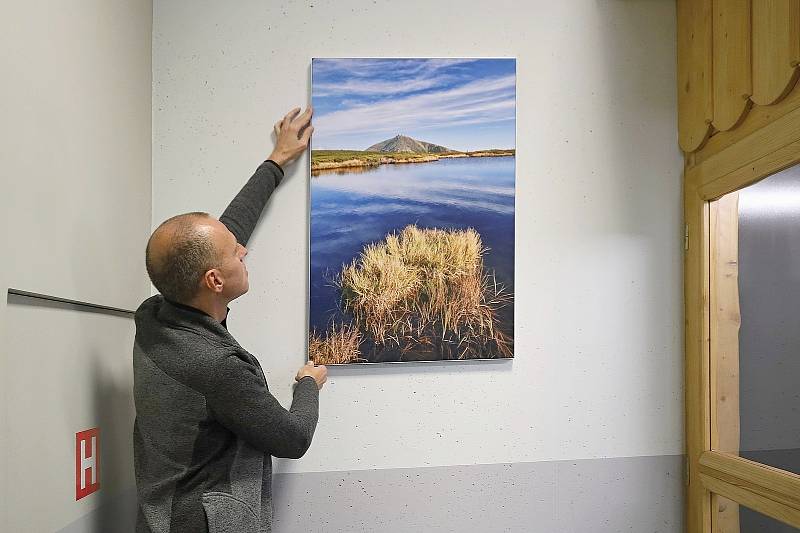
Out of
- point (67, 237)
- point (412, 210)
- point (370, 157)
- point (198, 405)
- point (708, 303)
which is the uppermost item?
point (370, 157)

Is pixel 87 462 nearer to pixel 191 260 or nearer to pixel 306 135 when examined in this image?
pixel 191 260

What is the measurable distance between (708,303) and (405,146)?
90cm

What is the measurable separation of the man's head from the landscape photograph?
49 centimetres

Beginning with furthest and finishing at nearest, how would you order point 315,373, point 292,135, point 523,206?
point 523,206, point 292,135, point 315,373

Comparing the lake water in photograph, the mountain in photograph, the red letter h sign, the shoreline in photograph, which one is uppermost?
the mountain in photograph

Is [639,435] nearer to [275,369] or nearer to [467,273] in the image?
[467,273]

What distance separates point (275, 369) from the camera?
2.19 meters

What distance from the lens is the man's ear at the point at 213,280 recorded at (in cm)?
169

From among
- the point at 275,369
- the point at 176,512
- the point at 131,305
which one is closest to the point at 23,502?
the point at 176,512

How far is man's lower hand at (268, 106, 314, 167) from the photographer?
2.17 m

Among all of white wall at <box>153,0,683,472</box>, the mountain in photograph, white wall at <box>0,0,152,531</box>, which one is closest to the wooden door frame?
white wall at <box>153,0,683,472</box>

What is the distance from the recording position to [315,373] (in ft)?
6.78

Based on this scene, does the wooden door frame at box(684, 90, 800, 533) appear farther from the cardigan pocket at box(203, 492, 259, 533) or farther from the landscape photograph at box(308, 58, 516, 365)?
the cardigan pocket at box(203, 492, 259, 533)

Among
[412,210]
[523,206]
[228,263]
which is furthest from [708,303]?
[228,263]
